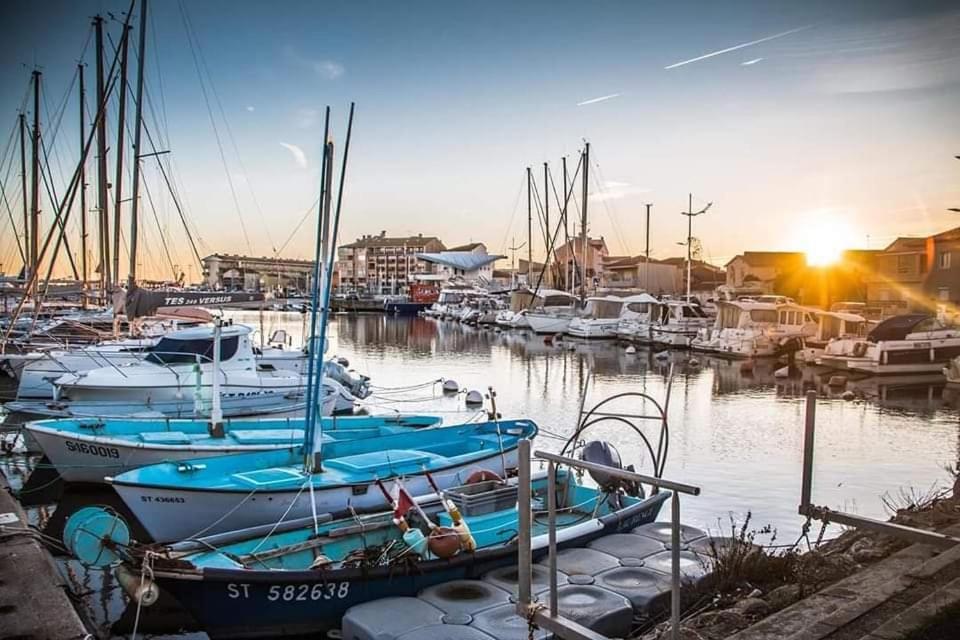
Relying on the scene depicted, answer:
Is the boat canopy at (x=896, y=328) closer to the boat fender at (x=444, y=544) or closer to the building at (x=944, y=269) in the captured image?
the building at (x=944, y=269)

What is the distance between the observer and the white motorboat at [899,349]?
106ft

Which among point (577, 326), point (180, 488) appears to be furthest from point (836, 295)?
point (180, 488)

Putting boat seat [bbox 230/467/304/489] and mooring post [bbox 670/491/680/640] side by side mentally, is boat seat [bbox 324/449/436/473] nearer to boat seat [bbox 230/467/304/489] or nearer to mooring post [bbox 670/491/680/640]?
boat seat [bbox 230/467/304/489]

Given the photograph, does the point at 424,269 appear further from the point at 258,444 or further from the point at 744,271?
the point at 258,444

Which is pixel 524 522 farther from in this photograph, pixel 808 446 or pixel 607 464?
pixel 607 464

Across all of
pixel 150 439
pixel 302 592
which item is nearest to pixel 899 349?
pixel 150 439

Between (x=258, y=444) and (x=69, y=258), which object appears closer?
(x=258, y=444)

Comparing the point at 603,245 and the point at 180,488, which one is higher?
the point at 603,245

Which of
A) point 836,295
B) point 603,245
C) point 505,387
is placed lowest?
point 505,387

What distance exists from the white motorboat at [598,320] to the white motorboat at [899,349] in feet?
58.9

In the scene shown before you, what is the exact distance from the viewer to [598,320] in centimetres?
5250

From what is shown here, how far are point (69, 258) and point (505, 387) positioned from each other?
2471 cm

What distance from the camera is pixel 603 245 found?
11669cm

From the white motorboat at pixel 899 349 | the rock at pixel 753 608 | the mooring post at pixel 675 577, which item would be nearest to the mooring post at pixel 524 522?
the mooring post at pixel 675 577
